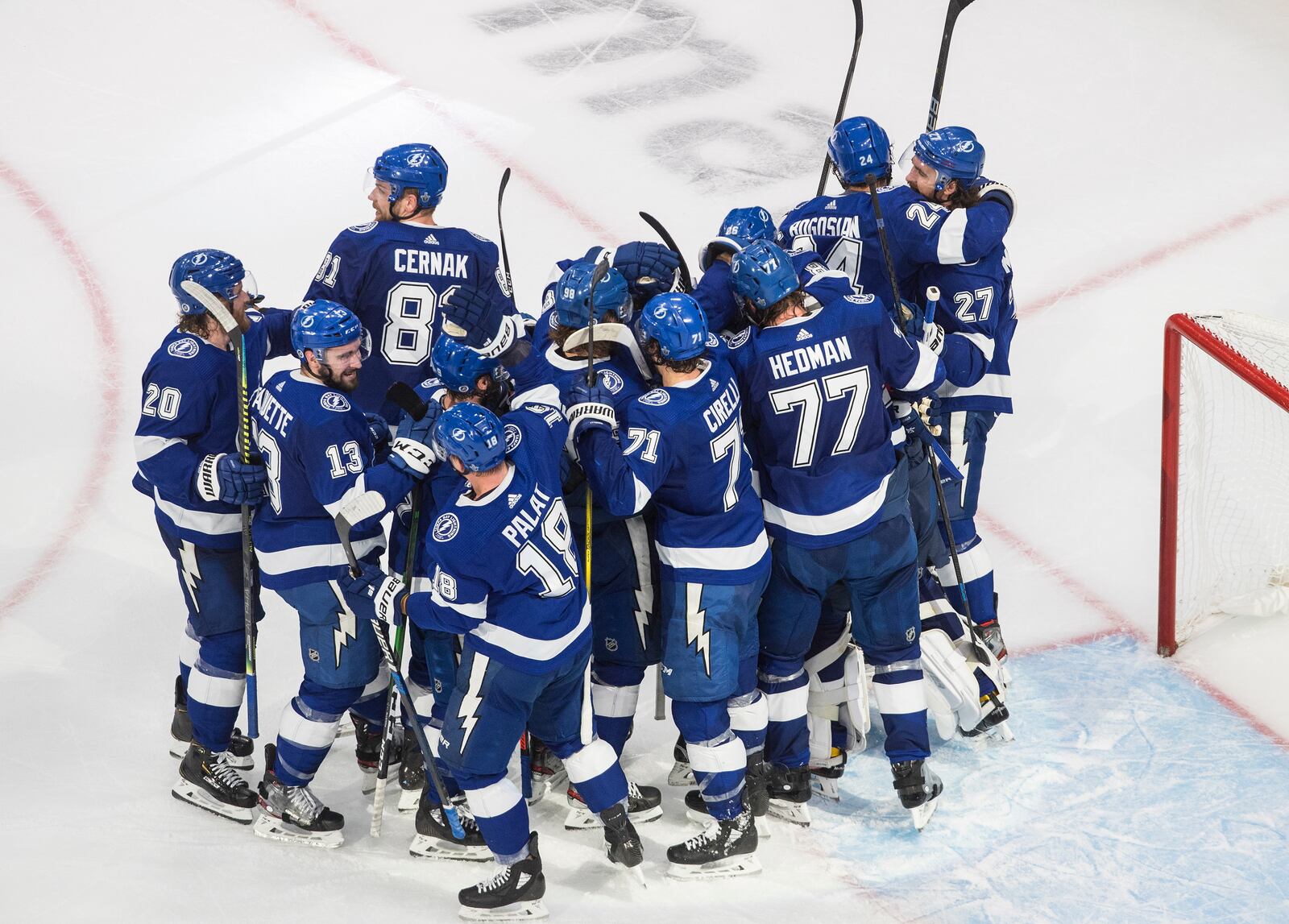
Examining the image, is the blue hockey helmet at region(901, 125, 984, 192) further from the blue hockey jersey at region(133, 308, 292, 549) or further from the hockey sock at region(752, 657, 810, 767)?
the blue hockey jersey at region(133, 308, 292, 549)

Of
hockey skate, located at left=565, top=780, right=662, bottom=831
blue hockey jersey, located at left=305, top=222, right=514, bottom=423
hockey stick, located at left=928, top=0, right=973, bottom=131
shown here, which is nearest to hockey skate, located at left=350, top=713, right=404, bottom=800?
hockey skate, located at left=565, top=780, right=662, bottom=831

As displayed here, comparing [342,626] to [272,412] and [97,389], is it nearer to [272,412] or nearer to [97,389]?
[272,412]

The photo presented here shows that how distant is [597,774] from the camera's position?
4.18 m

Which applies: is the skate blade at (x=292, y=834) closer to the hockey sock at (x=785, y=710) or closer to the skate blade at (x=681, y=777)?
the skate blade at (x=681, y=777)

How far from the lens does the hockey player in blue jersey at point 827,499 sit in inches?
166

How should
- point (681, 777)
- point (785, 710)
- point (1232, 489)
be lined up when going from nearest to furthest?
point (785, 710) → point (681, 777) → point (1232, 489)

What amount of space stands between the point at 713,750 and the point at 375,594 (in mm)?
1033

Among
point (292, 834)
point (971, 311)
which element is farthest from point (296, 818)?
point (971, 311)

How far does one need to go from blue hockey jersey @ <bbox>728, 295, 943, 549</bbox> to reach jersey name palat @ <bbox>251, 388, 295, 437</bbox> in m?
1.22

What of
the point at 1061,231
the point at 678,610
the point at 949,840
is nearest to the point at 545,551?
the point at 678,610

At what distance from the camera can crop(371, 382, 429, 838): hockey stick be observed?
13.5 ft

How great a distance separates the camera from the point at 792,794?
459 centimetres

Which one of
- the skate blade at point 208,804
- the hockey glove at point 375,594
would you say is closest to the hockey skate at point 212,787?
the skate blade at point 208,804

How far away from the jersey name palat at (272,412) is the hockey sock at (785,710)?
1.56 meters
